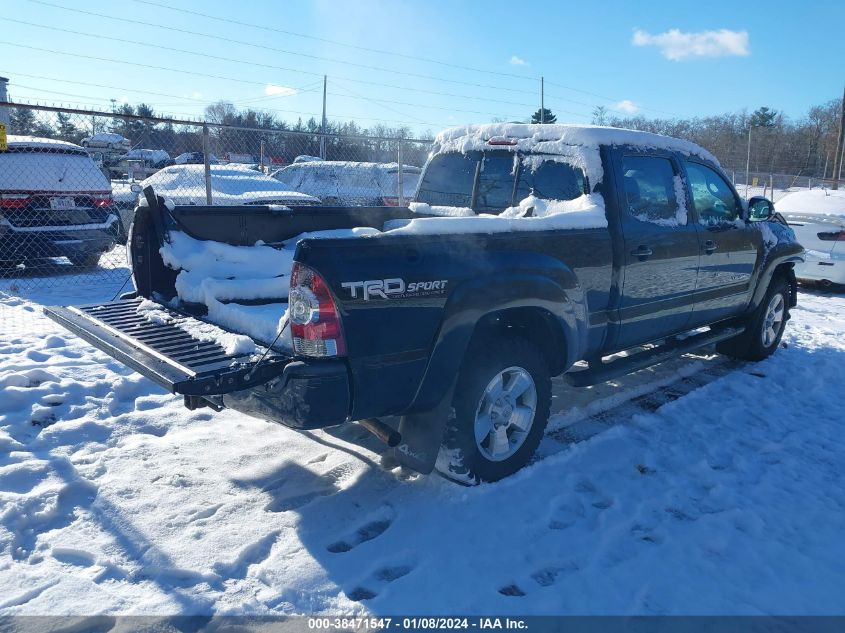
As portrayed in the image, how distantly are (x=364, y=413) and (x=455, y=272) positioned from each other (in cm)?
84

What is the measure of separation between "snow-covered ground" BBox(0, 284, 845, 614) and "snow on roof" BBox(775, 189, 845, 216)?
6.45 meters

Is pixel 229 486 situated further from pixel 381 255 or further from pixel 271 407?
pixel 381 255

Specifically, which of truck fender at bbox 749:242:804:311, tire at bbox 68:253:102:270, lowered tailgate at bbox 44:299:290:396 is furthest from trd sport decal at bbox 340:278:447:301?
tire at bbox 68:253:102:270

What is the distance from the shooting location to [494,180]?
4.91 meters

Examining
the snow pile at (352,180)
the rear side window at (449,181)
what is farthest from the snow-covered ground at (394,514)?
the snow pile at (352,180)

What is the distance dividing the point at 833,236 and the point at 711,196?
6043 mm

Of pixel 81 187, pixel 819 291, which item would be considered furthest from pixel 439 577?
pixel 819 291

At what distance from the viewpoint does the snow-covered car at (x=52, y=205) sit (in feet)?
27.5

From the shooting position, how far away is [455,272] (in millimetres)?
3244

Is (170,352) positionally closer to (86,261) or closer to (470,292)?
(470,292)

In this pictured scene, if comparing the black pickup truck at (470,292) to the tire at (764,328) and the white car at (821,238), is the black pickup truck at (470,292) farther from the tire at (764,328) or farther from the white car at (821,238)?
the white car at (821,238)

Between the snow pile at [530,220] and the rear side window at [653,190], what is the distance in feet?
1.30

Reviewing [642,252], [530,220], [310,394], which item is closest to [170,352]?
[310,394]

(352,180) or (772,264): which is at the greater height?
(352,180)
